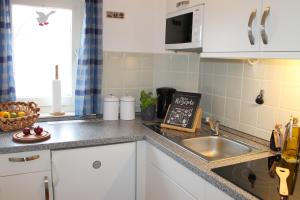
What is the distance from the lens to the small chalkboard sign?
2051mm

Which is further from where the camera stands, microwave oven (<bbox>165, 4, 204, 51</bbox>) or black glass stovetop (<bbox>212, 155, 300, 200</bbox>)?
microwave oven (<bbox>165, 4, 204, 51</bbox>)

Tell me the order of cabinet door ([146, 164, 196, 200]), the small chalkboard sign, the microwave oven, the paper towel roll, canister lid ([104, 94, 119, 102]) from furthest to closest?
canister lid ([104, 94, 119, 102]) → the paper towel roll → the small chalkboard sign → the microwave oven → cabinet door ([146, 164, 196, 200])

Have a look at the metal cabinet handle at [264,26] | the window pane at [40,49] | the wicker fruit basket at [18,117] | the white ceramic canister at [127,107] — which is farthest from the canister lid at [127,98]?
the metal cabinet handle at [264,26]

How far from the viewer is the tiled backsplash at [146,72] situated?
7.83ft

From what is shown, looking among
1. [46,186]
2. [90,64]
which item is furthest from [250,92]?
[46,186]

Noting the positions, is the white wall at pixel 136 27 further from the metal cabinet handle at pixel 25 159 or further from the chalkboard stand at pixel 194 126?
the metal cabinet handle at pixel 25 159

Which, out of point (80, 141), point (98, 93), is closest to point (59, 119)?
point (98, 93)

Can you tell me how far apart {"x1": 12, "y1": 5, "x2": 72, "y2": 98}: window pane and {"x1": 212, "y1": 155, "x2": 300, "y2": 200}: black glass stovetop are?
1.54 metres

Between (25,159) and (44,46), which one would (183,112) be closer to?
(25,159)

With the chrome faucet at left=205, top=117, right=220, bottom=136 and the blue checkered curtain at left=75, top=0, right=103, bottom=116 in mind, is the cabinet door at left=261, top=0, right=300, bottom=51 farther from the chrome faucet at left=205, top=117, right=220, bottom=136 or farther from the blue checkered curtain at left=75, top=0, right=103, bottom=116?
the blue checkered curtain at left=75, top=0, right=103, bottom=116

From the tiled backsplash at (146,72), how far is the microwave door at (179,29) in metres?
0.30

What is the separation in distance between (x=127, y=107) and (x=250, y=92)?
37.4 inches

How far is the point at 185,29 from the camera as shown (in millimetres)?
1958

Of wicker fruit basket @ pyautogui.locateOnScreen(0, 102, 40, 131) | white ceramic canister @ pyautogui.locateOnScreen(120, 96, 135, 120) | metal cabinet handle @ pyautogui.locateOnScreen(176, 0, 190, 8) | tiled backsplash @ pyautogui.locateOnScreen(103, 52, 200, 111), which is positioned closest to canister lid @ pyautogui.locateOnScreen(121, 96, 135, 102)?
white ceramic canister @ pyautogui.locateOnScreen(120, 96, 135, 120)
